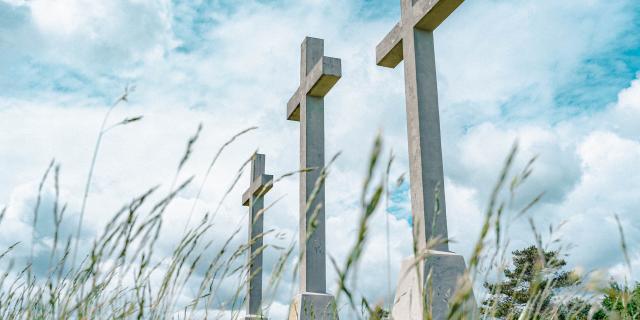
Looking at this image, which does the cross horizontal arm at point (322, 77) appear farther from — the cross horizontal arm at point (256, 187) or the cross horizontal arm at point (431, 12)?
the cross horizontal arm at point (256, 187)

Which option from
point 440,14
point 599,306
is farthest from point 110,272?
point 440,14

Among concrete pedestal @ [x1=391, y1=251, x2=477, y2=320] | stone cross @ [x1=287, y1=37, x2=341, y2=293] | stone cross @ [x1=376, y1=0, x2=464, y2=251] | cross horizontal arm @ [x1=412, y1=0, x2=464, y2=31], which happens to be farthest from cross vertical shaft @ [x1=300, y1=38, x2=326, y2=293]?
concrete pedestal @ [x1=391, y1=251, x2=477, y2=320]

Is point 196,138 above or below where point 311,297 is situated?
above

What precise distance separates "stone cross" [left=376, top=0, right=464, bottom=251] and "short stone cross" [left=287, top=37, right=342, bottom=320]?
131 centimetres

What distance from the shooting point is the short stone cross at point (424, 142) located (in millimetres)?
2887

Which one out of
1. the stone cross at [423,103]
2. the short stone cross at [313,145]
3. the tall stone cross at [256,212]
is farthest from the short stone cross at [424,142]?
the tall stone cross at [256,212]

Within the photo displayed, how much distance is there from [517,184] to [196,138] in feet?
2.61

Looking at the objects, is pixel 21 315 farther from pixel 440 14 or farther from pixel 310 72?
pixel 310 72

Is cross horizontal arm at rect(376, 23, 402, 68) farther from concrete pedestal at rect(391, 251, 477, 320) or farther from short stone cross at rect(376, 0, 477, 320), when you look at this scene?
concrete pedestal at rect(391, 251, 477, 320)

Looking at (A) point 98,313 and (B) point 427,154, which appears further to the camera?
(B) point 427,154

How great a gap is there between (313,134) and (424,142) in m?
2.12

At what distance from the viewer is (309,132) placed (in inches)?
210

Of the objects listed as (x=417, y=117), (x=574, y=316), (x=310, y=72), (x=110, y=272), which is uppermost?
(x=310, y=72)

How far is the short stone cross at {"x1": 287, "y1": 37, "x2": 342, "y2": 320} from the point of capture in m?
4.78
